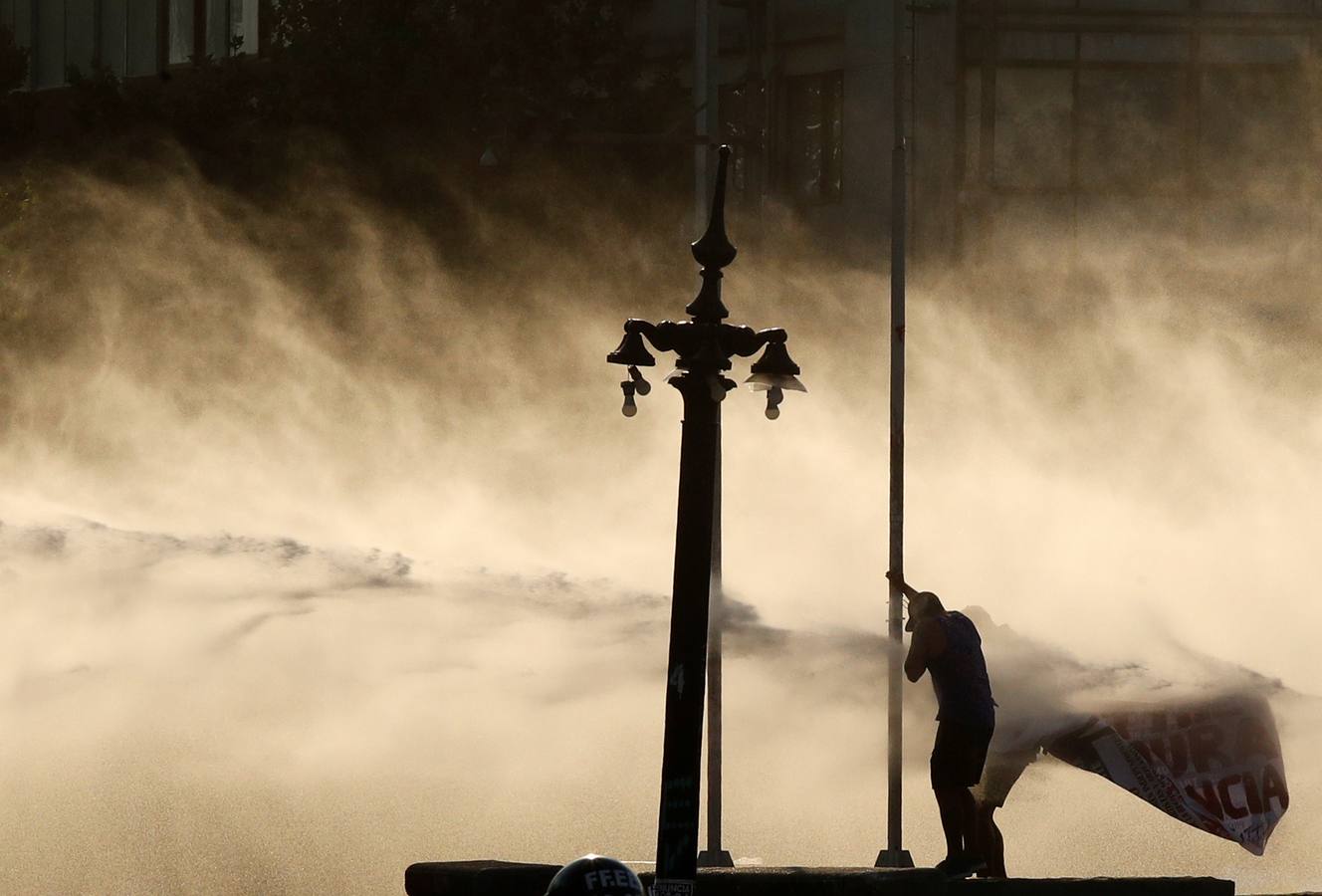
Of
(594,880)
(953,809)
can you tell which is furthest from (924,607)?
(594,880)

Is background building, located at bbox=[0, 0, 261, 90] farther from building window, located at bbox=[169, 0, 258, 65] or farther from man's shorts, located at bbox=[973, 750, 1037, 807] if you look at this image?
man's shorts, located at bbox=[973, 750, 1037, 807]

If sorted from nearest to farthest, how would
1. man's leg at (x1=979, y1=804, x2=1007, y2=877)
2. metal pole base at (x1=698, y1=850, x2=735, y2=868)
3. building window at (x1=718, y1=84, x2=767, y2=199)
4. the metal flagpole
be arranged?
man's leg at (x1=979, y1=804, x2=1007, y2=877) < the metal flagpole < metal pole base at (x1=698, y1=850, x2=735, y2=868) < building window at (x1=718, y1=84, x2=767, y2=199)

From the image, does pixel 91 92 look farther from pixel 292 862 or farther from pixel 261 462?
pixel 292 862

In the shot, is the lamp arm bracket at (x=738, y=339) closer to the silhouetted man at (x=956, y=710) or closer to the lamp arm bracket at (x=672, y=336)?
the lamp arm bracket at (x=672, y=336)

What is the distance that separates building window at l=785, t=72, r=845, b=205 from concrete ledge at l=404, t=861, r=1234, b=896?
71.2ft

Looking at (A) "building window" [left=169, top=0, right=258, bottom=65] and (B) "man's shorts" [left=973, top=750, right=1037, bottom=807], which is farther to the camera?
(A) "building window" [left=169, top=0, right=258, bottom=65]

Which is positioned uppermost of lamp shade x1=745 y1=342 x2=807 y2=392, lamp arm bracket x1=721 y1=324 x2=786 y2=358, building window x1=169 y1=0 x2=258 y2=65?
building window x1=169 y1=0 x2=258 y2=65

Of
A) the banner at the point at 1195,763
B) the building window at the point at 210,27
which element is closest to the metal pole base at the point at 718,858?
the banner at the point at 1195,763

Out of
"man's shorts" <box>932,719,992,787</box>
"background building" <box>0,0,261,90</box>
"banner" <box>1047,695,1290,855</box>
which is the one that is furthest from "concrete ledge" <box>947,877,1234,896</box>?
"background building" <box>0,0,261,90</box>

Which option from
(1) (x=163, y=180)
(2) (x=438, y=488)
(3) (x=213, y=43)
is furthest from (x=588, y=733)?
(3) (x=213, y=43)

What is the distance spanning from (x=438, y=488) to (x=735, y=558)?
787 cm

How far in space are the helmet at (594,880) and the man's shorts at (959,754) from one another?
195 inches

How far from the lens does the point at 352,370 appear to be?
3353 cm

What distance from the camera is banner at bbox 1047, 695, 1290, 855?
14703mm
